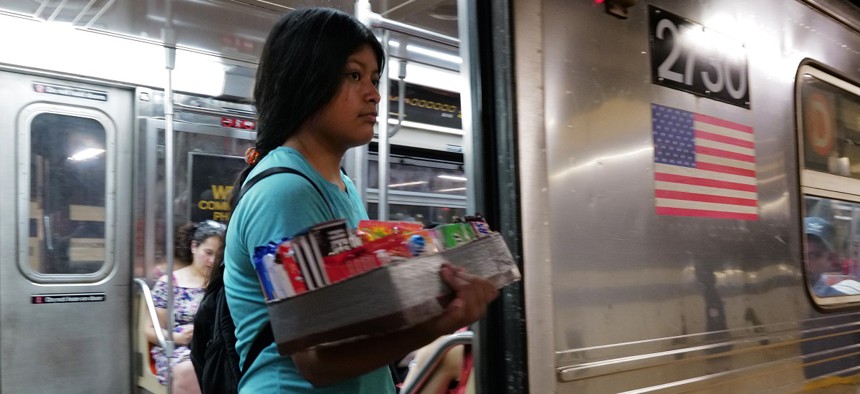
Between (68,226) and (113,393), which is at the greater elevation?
→ (68,226)

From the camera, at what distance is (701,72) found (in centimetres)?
219

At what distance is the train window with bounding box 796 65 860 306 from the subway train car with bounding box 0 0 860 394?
2cm

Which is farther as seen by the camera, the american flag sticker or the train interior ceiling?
the train interior ceiling

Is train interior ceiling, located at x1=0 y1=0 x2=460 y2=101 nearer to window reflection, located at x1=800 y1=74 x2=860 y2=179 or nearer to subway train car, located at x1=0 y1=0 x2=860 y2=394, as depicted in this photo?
subway train car, located at x1=0 y1=0 x2=860 y2=394

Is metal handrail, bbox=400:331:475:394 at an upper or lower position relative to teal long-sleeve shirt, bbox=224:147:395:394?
lower

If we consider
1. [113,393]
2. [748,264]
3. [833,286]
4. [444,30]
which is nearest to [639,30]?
[748,264]

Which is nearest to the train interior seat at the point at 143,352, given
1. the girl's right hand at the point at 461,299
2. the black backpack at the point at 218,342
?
the black backpack at the point at 218,342

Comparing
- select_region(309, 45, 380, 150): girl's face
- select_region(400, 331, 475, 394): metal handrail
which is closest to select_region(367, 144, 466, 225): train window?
select_region(400, 331, 475, 394): metal handrail

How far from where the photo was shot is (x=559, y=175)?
1733 millimetres

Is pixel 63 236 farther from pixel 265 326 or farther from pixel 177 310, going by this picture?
pixel 265 326

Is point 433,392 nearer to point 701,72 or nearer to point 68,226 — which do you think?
point 701,72

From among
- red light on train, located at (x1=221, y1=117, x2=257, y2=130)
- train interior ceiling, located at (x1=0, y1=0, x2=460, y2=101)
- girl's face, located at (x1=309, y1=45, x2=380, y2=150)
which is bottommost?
girl's face, located at (x1=309, y1=45, x2=380, y2=150)

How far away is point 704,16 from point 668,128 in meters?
0.45

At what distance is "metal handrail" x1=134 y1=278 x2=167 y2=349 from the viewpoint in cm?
418
